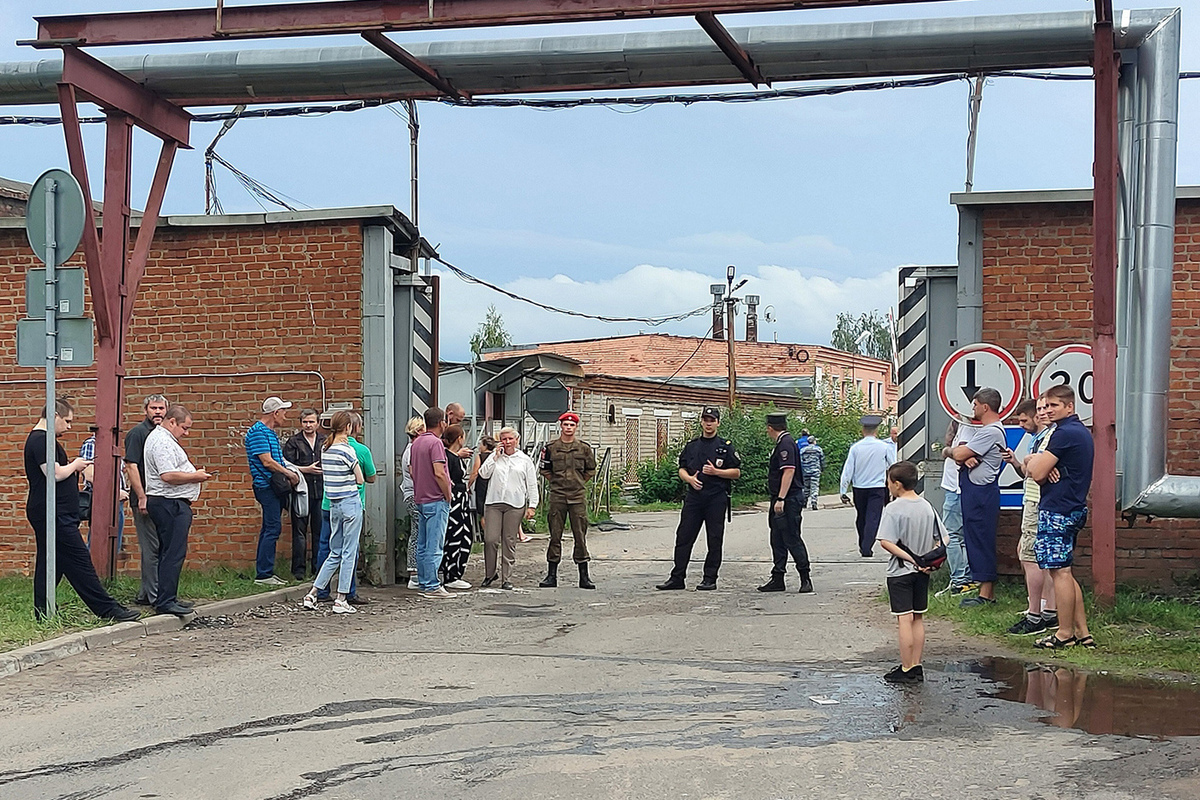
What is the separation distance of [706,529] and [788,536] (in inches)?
34.4

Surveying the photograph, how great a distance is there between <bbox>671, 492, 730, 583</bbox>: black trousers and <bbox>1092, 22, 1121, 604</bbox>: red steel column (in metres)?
4.47

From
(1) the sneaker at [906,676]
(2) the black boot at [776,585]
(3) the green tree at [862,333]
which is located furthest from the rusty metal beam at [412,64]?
(3) the green tree at [862,333]

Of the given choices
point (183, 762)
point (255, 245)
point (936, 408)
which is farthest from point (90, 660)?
point (936, 408)

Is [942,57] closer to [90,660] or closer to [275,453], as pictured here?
[275,453]

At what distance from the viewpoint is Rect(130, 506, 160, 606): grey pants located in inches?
424

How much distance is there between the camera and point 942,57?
424 inches

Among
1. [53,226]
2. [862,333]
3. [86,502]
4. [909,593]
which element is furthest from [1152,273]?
[862,333]

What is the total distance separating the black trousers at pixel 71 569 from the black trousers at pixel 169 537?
419mm

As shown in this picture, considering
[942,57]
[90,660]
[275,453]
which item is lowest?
[90,660]

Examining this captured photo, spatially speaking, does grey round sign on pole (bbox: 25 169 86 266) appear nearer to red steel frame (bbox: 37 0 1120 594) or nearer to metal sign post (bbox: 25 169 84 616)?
metal sign post (bbox: 25 169 84 616)

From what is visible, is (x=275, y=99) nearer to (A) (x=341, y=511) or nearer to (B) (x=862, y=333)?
(A) (x=341, y=511)

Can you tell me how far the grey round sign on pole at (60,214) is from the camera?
393 inches

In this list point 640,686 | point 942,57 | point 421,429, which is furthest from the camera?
point 421,429

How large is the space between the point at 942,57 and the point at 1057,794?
7.09 m
